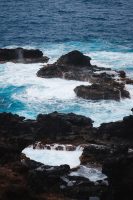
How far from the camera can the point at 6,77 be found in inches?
1860

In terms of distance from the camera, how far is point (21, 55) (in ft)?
172

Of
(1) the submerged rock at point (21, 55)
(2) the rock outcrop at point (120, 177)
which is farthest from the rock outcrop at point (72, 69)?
(2) the rock outcrop at point (120, 177)

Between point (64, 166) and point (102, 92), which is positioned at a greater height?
point (102, 92)

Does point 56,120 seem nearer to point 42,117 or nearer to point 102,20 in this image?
point 42,117

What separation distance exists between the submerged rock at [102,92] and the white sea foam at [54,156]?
11044mm

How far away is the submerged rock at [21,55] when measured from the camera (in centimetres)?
5178

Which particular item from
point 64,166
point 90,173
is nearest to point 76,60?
point 90,173

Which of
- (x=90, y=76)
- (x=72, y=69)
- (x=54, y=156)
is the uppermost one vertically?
(x=72, y=69)

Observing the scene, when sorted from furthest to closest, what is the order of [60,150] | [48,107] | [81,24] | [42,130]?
[81,24], [48,107], [42,130], [60,150]

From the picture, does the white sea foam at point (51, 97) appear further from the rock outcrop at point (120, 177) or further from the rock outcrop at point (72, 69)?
the rock outcrop at point (120, 177)

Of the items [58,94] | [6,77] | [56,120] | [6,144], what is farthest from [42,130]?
[6,77]

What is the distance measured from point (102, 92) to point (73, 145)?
427 inches

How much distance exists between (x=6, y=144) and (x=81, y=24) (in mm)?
53181

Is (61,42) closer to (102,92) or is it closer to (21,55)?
(21,55)
